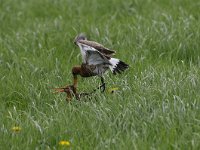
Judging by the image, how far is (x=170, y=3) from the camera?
9.02m

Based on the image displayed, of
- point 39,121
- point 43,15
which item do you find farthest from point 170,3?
point 39,121

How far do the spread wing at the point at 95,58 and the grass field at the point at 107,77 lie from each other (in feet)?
0.95

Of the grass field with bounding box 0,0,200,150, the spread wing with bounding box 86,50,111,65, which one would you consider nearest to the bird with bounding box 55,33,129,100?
the spread wing with bounding box 86,50,111,65

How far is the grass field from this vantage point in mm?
4672

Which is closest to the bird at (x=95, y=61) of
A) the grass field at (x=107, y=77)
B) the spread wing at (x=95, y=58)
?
the spread wing at (x=95, y=58)

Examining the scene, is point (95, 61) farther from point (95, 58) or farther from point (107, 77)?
point (107, 77)

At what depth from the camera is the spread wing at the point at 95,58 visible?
16.8ft

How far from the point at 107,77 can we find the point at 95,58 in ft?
2.48

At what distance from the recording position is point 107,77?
5902 mm

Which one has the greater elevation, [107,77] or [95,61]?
[95,61]

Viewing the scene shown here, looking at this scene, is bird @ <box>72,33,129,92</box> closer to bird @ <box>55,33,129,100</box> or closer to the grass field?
bird @ <box>55,33,129,100</box>

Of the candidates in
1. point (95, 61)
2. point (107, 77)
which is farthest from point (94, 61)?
point (107, 77)

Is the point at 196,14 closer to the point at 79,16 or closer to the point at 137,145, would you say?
the point at 79,16

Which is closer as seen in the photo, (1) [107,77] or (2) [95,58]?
(2) [95,58]
